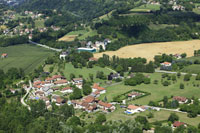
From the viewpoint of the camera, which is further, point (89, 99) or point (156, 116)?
point (89, 99)

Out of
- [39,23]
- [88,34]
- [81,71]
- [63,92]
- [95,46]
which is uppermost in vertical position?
[39,23]

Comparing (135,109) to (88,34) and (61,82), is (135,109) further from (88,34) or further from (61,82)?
(88,34)

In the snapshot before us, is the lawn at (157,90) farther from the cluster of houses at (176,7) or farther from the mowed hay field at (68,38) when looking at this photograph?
the cluster of houses at (176,7)

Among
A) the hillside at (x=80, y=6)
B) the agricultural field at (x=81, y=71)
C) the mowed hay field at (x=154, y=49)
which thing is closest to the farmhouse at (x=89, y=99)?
the agricultural field at (x=81, y=71)

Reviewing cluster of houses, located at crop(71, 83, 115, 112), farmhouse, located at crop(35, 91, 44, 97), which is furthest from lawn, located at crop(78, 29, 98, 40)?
cluster of houses, located at crop(71, 83, 115, 112)

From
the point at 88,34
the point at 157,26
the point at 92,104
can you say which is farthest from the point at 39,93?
the point at 157,26

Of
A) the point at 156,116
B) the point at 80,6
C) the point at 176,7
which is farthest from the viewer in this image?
the point at 80,6

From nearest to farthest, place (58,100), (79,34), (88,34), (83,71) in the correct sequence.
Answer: (58,100) → (83,71) → (88,34) → (79,34)

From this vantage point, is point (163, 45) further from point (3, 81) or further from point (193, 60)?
point (3, 81)

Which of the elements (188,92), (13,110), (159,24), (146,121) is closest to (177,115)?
(146,121)
